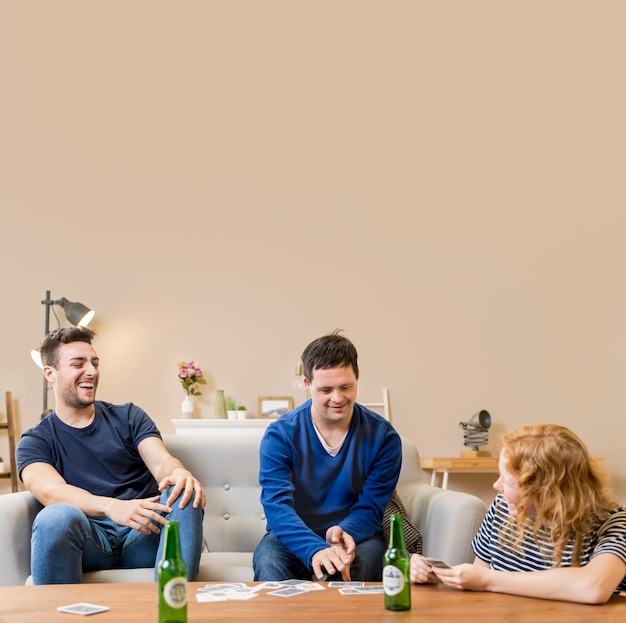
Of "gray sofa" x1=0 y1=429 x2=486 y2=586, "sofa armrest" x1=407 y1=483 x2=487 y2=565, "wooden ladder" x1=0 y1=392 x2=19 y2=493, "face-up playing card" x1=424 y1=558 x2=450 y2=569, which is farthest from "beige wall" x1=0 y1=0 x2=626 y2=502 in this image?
"face-up playing card" x1=424 y1=558 x2=450 y2=569

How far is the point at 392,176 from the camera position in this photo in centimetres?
562

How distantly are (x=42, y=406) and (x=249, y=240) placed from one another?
5.69ft

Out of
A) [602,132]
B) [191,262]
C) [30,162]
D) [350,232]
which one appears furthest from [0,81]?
[602,132]

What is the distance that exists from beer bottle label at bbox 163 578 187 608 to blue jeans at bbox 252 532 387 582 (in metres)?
0.92

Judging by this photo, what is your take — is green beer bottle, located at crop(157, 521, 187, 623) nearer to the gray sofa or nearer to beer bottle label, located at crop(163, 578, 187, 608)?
beer bottle label, located at crop(163, 578, 187, 608)

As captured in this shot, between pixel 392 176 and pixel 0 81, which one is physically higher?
pixel 0 81

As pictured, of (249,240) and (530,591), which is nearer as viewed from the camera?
(530,591)

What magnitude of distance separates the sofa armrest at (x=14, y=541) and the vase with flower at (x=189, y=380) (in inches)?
106

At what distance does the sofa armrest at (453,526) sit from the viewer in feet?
8.18

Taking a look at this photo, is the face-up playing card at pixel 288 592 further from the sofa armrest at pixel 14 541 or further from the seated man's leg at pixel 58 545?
the sofa armrest at pixel 14 541

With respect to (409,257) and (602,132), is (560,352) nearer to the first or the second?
(409,257)

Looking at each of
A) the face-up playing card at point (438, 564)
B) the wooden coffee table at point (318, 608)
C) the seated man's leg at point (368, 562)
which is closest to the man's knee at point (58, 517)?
the wooden coffee table at point (318, 608)

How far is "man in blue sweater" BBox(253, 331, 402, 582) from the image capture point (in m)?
2.45

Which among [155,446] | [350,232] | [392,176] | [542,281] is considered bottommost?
[155,446]
